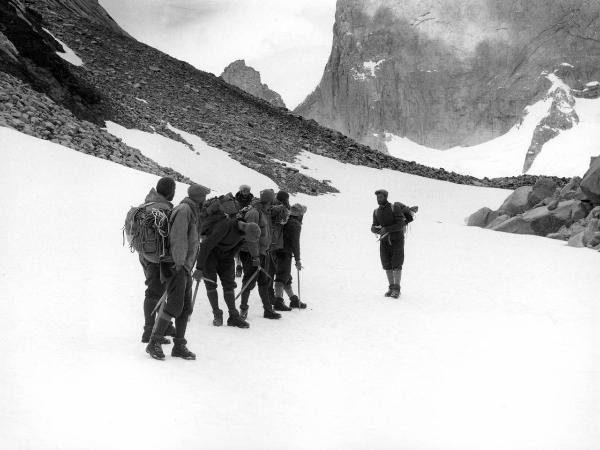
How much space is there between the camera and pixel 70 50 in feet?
149

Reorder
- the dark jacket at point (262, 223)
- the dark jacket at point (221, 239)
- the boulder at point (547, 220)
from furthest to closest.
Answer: the boulder at point (547, 220), the dark jacket at point (262, 223), the dark jacket at point (221, 239)

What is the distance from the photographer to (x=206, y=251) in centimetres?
925

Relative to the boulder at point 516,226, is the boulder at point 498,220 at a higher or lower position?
higher

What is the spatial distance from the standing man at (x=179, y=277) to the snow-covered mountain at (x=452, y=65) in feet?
466

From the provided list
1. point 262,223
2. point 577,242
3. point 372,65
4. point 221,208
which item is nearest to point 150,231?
point 221,208

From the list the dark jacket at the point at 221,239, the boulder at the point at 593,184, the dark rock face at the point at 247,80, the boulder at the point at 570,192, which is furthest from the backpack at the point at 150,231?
the dark rock face at the point at 247,80

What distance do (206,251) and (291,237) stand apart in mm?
2319

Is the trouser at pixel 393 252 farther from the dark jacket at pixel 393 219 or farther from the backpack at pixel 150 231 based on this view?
the backpack at pixel 150 231

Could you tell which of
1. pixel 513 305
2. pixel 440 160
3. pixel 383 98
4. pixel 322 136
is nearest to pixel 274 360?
pixel 513 305

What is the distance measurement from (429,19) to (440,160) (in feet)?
127

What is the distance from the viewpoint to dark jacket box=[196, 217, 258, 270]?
9.25 m

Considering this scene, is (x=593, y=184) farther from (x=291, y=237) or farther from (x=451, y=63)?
(x=451, y=63)

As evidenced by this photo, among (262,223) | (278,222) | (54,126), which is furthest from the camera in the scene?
(54,126)

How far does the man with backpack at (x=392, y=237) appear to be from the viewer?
41.2 feet
